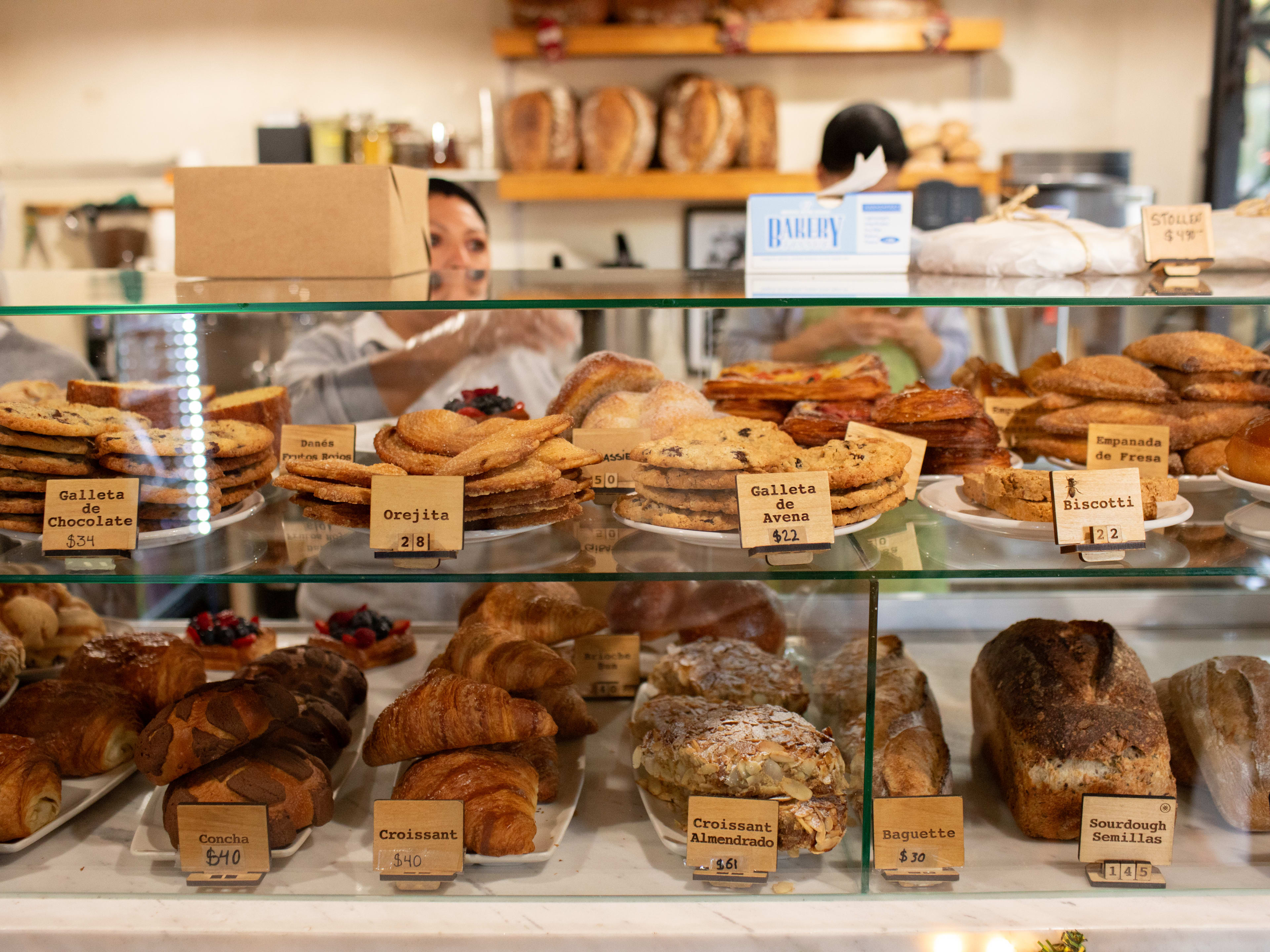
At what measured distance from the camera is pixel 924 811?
1.37 m

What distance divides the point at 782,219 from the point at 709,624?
2.55 feet

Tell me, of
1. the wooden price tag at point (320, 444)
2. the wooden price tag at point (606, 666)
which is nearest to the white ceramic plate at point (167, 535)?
the wooden price tag at point (320, 444)

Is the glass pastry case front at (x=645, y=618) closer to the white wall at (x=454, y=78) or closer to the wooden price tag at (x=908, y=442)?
the wooden price tag at (x=908, y=442)

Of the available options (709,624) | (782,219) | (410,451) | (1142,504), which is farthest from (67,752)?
(1142,504)

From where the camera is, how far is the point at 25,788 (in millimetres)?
1406

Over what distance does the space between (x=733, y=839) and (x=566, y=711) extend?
423 millimetres

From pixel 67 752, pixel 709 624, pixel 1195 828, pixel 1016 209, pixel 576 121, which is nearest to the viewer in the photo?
pixel 1195 828

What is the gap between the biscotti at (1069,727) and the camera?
1388mm

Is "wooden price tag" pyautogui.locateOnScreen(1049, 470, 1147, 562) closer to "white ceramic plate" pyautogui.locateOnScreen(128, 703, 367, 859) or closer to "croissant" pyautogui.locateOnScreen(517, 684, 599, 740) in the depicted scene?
"croissant" pyautogui.locateOnScreen(517, 684, 599, 740)

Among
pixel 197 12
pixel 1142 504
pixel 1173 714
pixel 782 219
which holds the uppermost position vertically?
pixel 197 12

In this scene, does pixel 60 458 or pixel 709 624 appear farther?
pixel 709 624

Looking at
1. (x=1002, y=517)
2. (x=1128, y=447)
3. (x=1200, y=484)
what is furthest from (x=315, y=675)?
(x=1200, y=484)

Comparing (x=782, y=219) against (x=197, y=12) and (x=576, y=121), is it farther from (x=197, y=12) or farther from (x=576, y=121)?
(x=197, y=12)

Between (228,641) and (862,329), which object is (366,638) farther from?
(862,329)
